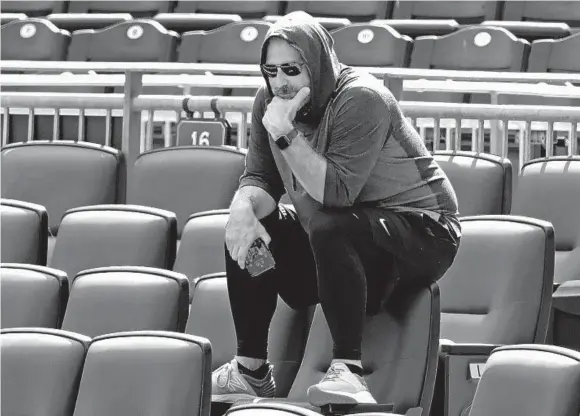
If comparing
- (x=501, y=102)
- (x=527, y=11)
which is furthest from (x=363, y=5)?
(x=501, y=102)

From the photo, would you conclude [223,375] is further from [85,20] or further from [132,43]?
[85,20]

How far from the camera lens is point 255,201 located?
0.98 metres

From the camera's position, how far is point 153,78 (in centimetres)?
161

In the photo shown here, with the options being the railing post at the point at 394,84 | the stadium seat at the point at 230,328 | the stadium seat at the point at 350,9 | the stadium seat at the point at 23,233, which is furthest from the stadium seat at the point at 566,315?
the stadium seat at the point at 350,9

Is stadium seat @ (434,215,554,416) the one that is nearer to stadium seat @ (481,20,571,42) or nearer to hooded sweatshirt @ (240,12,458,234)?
hooded sweatshirt @ (240,12,458,234)

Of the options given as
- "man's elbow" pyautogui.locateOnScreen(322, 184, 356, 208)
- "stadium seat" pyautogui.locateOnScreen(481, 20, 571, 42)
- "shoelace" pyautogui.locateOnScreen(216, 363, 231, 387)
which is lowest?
"shoelace" pyautogui.locateOnScreen(216, 363, 231, 387)

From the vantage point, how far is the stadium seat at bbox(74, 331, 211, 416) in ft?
2.71

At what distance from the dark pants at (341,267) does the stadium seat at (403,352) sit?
0.01 meters

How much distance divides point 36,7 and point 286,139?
5.09ft

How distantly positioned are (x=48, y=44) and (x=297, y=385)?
1.25m

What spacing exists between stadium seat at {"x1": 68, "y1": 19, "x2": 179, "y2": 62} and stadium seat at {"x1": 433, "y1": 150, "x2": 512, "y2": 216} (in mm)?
914

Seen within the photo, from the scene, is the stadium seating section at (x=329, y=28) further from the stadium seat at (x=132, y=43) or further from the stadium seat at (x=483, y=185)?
the stadium seat at (x=483, y=185)

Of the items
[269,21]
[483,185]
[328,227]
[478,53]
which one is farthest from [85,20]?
[328,227]

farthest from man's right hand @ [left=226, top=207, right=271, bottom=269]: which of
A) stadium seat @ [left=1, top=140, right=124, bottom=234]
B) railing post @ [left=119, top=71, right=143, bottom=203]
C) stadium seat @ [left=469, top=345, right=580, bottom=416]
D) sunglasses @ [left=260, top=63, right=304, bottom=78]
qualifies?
railing post @ [left=119, top=71, right=143, bottom=203]
